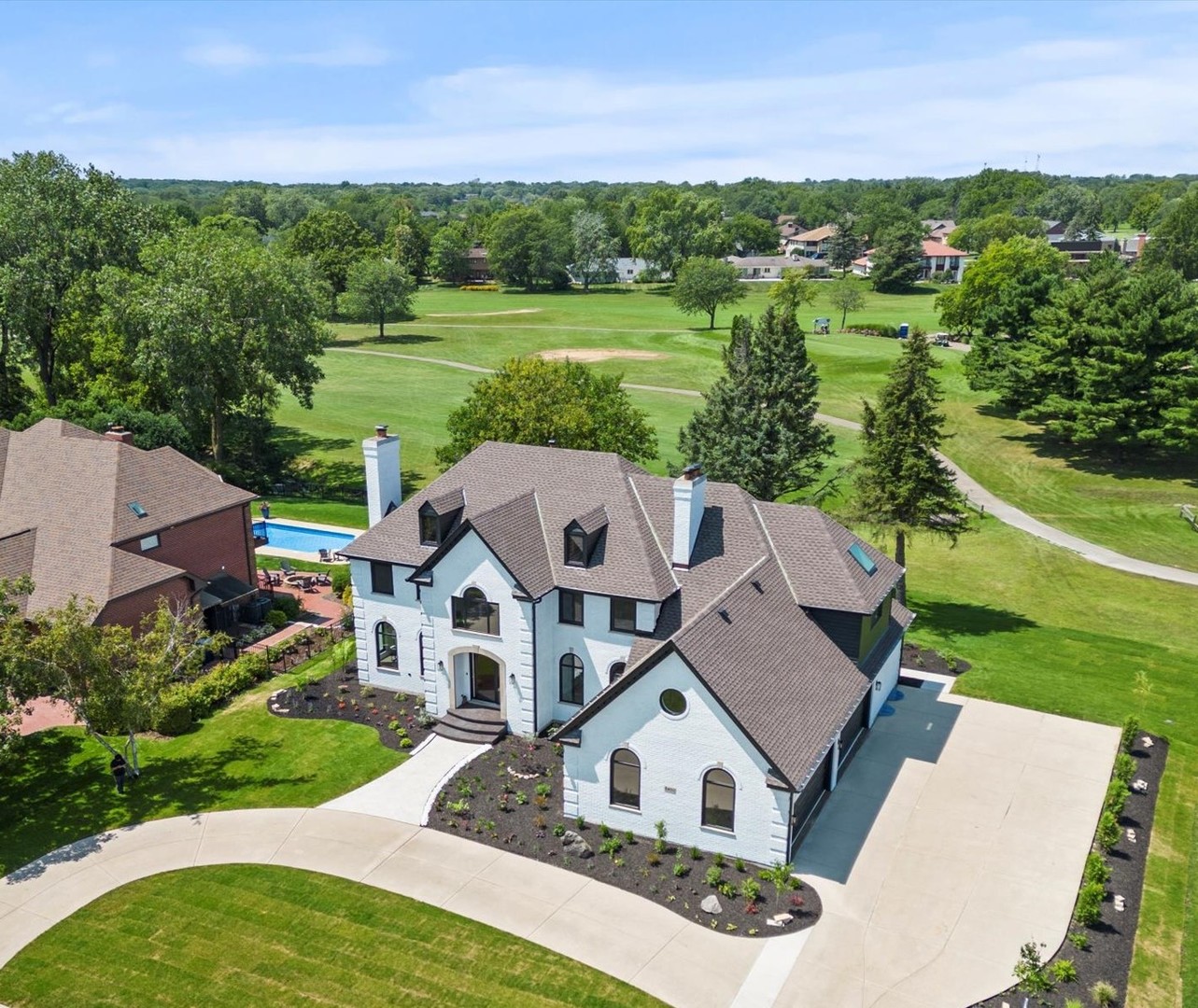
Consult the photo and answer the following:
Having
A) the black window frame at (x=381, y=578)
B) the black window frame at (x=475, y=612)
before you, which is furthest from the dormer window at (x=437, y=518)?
the black window frame at (x=475, y=612)

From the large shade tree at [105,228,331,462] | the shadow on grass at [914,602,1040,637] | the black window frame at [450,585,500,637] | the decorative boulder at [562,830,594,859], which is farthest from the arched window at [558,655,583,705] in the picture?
the large shade tree at [105,228,331,462]

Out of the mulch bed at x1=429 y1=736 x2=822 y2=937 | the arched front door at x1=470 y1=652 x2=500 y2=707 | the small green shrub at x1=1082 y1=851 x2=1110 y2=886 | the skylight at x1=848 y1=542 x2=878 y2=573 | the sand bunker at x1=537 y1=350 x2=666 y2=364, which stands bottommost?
the mulch bed at x1=429 y1=736 x2=822 y2=937

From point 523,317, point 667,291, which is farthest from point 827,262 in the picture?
point 523,317

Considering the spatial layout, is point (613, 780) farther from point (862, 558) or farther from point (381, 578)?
point (381, 578)

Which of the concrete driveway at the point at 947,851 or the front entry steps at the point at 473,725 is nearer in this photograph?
the concrete driveway at the point at 947,851

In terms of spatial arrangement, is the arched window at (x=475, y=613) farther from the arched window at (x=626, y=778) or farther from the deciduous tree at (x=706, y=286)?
the deciduous tree at (x=706, y=286)

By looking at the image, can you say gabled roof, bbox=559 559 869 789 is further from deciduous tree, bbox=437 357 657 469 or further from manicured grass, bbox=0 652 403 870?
deciduous tree, bbox=437 357 657 469

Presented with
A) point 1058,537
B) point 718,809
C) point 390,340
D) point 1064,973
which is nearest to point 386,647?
point 718,809
